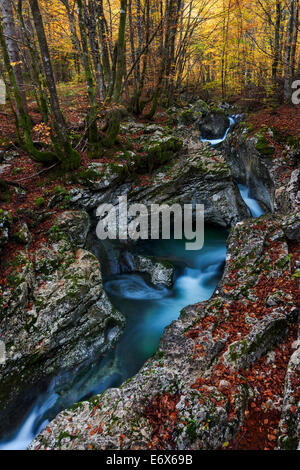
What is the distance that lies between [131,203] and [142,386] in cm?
681

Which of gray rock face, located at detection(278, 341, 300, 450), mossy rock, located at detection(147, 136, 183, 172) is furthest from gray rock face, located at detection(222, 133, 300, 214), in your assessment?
gray rock face, located at detection(278, 341, 300, 450)

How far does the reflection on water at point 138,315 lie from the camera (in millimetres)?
5457

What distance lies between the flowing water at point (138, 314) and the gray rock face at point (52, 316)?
322mm

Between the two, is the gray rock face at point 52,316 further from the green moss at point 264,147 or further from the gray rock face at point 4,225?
the green moss at point 264,147

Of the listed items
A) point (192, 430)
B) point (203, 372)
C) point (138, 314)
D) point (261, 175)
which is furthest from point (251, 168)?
point (192, 430)

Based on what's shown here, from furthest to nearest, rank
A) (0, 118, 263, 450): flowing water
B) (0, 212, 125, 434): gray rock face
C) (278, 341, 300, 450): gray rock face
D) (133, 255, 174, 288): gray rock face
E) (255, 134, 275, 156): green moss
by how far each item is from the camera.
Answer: (255, 134, 275, 156): green moss
(133, 255, 174, 288): gray rock face
(0, 118, 263, 450): flowing water
(0, 212, 125, 434): gray rock face
(278, 341, 300, 450): gray rock face

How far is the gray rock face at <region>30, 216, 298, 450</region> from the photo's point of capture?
3.56 m

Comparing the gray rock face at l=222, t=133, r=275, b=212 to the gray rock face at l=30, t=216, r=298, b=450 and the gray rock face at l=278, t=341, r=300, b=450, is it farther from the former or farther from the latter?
the gray rock face at l=278, t=341, r=300, b=450

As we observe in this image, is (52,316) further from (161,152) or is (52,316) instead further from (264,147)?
(264,147)

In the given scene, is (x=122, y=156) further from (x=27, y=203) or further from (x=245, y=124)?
(x=245, y=124)

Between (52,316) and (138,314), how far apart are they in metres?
2.92

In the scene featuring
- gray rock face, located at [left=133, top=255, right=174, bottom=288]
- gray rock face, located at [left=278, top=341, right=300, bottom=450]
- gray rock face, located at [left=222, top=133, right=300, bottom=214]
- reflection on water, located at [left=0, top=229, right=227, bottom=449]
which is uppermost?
gray rock face, located at [left=222, top=133, right=300, bottom=214]

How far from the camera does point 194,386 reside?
13.6 feet

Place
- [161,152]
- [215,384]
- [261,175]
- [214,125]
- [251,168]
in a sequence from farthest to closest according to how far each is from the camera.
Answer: [214,125] < [251,168] < [261,175] < [161,152] < [215,384]
